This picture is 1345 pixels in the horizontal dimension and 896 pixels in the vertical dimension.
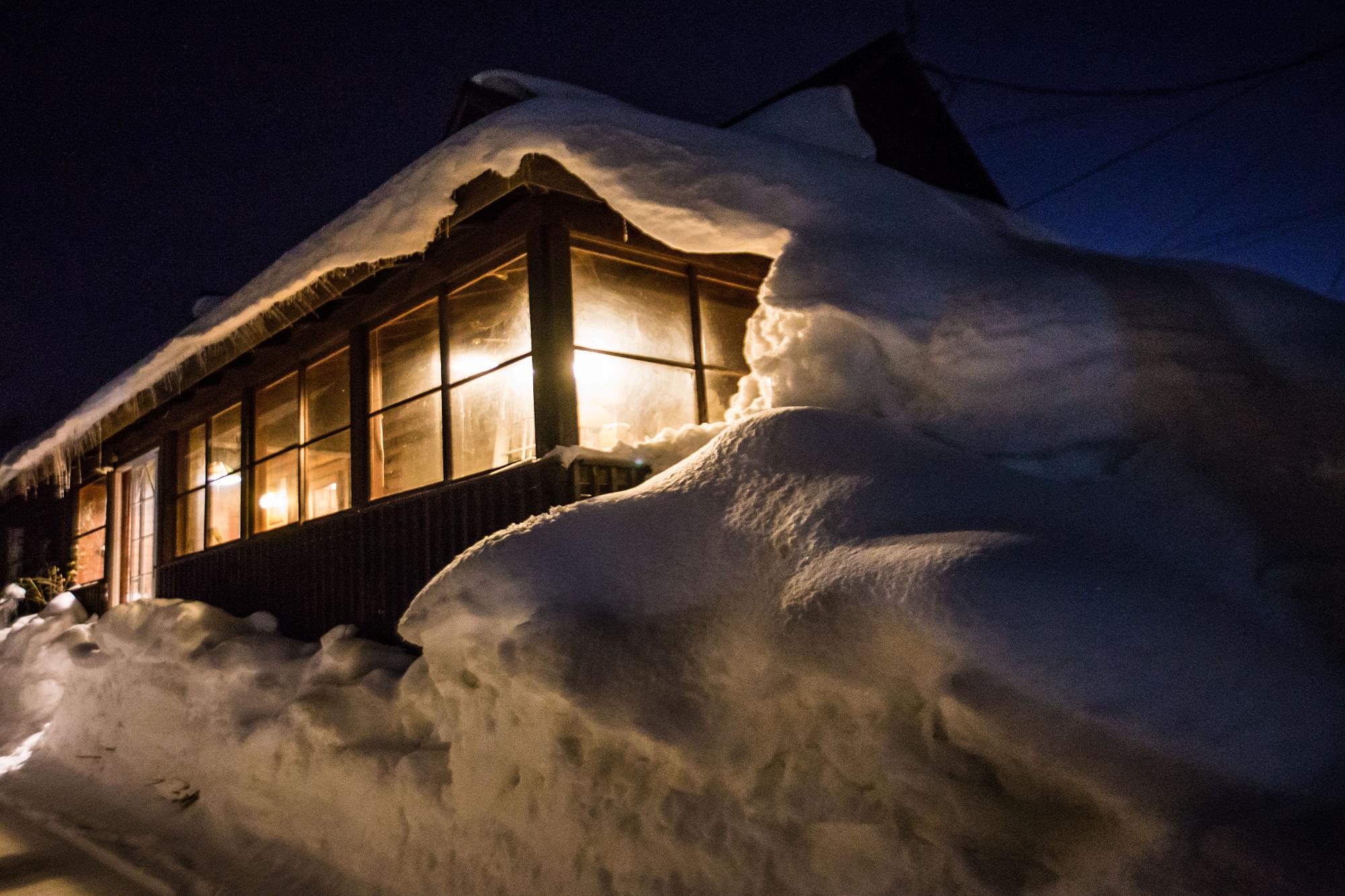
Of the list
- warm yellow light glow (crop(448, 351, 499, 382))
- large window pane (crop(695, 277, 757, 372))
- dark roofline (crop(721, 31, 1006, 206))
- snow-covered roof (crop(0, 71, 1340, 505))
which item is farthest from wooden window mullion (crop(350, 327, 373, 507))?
dark roofline (crop(721, 31, 1006, 206))

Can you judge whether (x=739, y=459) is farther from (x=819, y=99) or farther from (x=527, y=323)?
(x=819, y=99)

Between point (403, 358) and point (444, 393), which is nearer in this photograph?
point (444, 393)

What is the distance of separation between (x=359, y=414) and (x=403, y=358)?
0.63m

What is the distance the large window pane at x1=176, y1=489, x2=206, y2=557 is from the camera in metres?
10.6

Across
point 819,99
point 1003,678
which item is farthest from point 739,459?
point 819,99

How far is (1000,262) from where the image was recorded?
4832mm

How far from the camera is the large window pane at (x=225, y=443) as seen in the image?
986 cm

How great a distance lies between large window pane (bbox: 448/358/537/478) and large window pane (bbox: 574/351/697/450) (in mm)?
694

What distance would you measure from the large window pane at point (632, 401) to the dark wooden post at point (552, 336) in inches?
32.3

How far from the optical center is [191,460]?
10.9 m

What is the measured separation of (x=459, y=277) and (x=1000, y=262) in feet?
12.7

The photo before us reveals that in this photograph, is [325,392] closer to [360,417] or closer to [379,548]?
[360,417]

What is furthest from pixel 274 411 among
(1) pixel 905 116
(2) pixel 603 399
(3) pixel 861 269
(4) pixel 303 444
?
(1) pixel 905 116

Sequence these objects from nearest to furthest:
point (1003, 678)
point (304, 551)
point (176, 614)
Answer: point (1003, 678) < point (176, 614) < point (304, 551)
